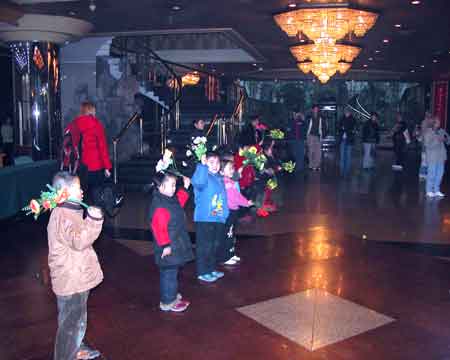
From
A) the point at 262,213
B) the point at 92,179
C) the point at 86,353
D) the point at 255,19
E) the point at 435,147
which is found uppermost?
the point at 255,19

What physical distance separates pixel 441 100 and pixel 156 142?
16365 mm

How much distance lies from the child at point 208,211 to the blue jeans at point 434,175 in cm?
694

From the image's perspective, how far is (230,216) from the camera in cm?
602

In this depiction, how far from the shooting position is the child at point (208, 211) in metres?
5.24

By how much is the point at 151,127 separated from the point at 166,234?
14.4m

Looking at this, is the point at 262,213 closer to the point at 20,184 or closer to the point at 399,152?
the point at 20,184

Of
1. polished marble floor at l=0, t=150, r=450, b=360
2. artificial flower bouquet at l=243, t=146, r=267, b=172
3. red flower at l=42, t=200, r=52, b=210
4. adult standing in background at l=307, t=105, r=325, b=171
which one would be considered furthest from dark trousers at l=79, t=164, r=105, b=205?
adult standing in background at l=307, t=105, r=325, b=171

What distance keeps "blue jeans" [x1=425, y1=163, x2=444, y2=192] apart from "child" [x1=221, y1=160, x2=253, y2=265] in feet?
20.3

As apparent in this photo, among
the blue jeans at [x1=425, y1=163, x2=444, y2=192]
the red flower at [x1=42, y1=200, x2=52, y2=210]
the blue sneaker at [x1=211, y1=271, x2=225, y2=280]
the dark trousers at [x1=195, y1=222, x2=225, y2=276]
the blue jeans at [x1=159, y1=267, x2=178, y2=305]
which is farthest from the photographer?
the blue jeans at [x1=425, y1=163, x2=444, y2=192]

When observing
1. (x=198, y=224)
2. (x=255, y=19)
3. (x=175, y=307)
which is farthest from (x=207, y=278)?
(x=255, y=19)

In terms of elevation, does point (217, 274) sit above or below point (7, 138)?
below

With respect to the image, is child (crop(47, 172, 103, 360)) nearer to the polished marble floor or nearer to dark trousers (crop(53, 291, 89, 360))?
dark trousers (crop(53, 291, 89, 360))

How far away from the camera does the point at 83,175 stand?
7938 mm

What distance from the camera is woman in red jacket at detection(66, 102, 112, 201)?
7.84 m
